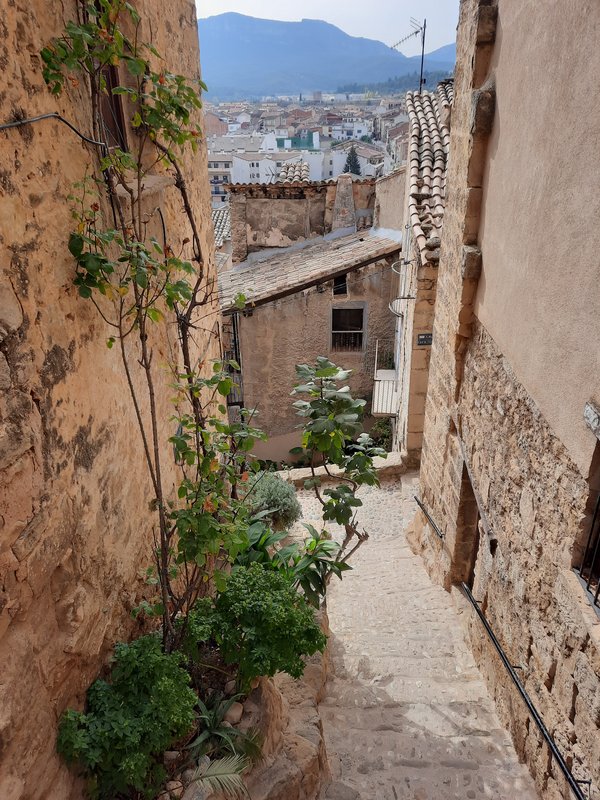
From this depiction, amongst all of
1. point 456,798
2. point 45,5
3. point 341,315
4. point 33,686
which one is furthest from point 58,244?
point 341,315

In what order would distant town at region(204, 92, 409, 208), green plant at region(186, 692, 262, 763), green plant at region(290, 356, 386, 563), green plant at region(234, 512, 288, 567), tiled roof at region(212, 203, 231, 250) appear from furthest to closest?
distant town at region(204, 92, 409, 208), tiled roof at region(212, 203, 231, 250), green plant at region(234, 512, 288, 567), green plant at region(290, 356, 386, 563), green plant at region(186, 692, 262, 763)

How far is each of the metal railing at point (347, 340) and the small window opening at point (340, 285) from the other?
0.99 metres

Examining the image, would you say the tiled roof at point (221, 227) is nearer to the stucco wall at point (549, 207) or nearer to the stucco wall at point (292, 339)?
the stucco wall at point (292, 339)

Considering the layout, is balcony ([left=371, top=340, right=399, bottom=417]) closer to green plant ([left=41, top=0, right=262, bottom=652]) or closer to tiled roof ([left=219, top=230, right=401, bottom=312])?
tiled roof ([left=219, top=230, right=401, bottom=312])

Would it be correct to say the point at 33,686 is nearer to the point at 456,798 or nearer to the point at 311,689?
the point at 311,689

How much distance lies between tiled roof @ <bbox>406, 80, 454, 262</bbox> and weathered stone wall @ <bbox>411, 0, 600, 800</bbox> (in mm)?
2411

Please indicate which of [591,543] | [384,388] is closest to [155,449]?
[591,543]

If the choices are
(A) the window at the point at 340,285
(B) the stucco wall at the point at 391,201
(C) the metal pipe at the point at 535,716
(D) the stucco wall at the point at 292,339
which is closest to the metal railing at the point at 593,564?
(C) the metal pipe at the point at 535,716

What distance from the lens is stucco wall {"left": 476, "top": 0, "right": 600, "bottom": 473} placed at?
294cm

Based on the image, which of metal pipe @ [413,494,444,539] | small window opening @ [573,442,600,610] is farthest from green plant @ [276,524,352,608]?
metal pipe @ [413,494,444,539]

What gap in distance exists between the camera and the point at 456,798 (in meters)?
3.69

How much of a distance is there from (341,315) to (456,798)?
33.4 ft

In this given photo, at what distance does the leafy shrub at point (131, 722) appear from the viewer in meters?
2.51

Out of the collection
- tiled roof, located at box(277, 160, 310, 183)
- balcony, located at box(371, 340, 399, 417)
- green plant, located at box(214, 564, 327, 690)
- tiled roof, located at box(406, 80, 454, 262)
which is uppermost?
tiled roof, located at box(406, 80, 454, 262)
